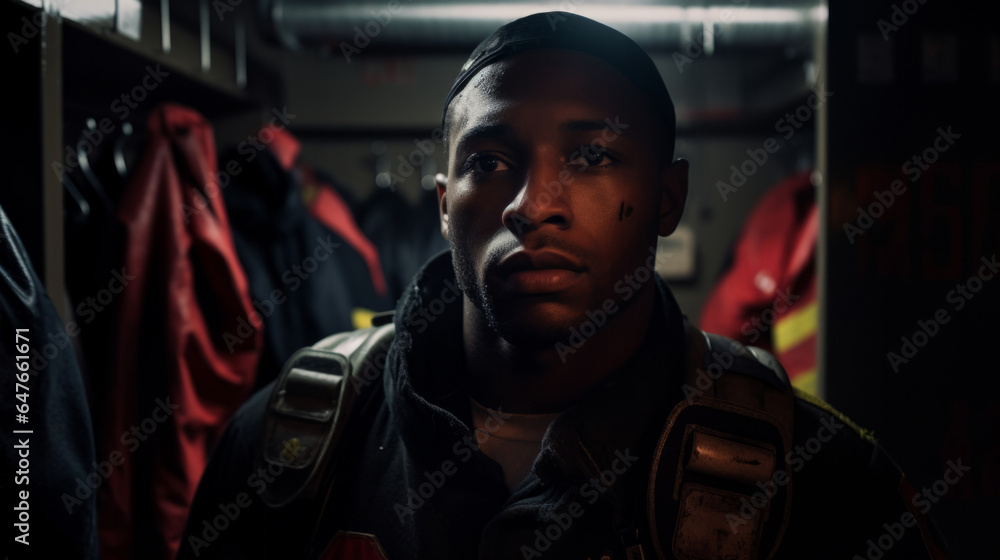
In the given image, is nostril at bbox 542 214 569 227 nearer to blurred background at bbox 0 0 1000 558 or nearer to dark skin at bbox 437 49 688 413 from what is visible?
dark skin at bbox 437 49 688 413

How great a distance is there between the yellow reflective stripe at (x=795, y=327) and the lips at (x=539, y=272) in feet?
4.52

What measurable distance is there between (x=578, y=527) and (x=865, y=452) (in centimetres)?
40

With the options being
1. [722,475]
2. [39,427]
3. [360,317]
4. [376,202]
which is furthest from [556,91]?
[376,202]

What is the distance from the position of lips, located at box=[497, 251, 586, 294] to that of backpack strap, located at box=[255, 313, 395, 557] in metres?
0.32

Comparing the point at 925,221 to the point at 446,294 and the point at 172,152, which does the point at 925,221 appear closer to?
the point at 446,294

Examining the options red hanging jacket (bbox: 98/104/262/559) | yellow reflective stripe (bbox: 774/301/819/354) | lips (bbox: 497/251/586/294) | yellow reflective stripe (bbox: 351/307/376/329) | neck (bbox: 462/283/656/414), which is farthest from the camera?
yellow reflective stripe (bbox: 351/307/376/329)

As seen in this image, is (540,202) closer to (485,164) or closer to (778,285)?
(485,164)

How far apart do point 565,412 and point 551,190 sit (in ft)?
0.92

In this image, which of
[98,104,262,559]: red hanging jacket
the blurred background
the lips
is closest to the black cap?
the lips

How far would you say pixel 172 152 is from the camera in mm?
1648

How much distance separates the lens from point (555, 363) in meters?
0.87

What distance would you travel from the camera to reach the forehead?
81 cm

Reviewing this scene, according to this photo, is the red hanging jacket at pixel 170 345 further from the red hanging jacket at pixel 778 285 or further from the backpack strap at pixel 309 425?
the red hanging jacket at pixel 778 285

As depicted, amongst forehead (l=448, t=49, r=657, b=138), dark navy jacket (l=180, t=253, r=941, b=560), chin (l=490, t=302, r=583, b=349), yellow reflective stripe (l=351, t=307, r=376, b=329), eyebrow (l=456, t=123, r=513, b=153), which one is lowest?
yellow reflective stripe (l=351, t=307, r=376, b=329)
